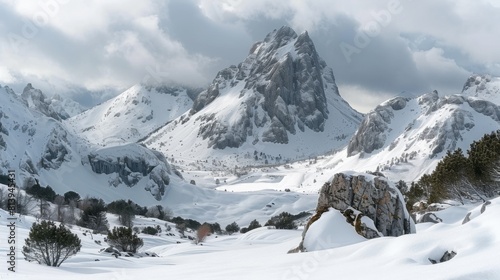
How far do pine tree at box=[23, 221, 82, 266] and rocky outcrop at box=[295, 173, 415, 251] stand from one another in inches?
548

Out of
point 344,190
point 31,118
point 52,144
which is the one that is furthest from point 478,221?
point 31,118

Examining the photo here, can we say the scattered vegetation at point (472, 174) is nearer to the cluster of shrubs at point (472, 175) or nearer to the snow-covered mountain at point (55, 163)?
the cluster of shrubs at point (472, 175)

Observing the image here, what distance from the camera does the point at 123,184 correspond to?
195m

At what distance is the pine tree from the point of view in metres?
24.2

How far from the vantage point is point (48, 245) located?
24.7m

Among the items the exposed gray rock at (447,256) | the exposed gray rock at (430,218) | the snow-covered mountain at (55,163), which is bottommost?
the exposed gray rock at (447,256)

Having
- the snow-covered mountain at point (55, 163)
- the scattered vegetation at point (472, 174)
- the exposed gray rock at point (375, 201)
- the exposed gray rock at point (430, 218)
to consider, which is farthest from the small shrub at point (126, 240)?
the snow-covered mountain at point (55, 163)

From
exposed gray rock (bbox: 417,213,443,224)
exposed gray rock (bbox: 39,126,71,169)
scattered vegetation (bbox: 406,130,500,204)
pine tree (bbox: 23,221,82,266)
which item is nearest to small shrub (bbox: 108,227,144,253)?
pine tree (bbox: 23,221,82,266)

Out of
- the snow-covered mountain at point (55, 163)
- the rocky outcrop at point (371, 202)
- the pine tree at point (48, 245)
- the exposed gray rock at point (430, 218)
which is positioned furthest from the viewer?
the snow-covered mountain at point (55, 163)

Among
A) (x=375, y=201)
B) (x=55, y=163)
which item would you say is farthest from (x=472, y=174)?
(x=55, y=163)

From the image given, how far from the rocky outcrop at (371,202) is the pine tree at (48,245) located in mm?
13925

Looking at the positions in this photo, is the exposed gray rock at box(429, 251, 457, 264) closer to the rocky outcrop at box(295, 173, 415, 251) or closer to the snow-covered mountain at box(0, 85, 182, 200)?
the rocky outcrop at box(295, 173, 415, 251)

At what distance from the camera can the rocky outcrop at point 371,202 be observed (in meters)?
26.8

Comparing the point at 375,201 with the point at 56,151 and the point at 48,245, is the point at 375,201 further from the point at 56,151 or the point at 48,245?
the point at 56,151
